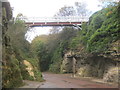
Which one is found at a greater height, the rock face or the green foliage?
the green foliage

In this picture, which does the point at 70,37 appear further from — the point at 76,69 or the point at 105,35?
the point at 105,35

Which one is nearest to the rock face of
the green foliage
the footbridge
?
the green foliage

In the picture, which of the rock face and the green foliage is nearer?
the rock face

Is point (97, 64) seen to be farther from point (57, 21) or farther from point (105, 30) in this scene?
point (57, 21)

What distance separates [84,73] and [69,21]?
14.5 metres

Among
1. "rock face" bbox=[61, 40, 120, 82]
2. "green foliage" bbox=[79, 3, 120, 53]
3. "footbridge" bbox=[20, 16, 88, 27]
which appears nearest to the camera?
"rock face" bbox=[61, 40, 120, 82]

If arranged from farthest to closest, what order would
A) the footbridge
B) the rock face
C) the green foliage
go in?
the footbridge
the green foliage
the rock face

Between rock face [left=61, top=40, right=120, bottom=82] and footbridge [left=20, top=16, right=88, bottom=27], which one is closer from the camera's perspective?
rock face [left=61, top=40, right=120, bottom=82]

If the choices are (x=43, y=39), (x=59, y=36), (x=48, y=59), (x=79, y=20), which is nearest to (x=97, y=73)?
(x=79, y=20)

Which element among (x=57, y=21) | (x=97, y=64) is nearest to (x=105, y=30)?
(x=97, y=64)

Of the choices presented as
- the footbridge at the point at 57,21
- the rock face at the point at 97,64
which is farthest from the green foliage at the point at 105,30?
the footbridge at the point at 57,21

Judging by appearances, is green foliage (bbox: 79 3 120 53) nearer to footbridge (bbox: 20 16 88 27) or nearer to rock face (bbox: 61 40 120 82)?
rock face (bbox: 61 40 120 82)

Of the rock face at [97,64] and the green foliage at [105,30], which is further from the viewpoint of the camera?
the green foliage at [105,30]

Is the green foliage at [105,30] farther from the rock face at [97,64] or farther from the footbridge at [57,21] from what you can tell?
Result: the footbridge at [57,21]
